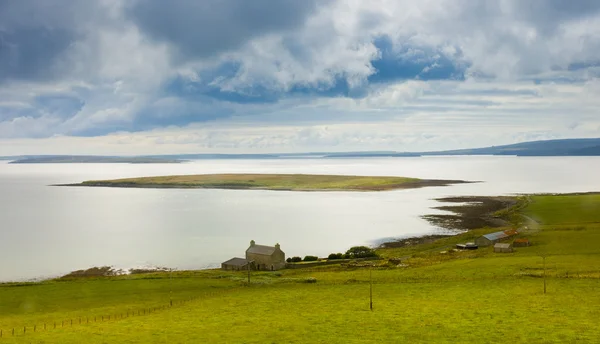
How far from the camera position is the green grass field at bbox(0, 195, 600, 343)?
37688 millimetres

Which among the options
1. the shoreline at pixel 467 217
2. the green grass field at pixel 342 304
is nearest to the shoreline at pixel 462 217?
the shoreline at pixel 467 217

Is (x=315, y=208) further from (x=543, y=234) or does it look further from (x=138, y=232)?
(x=543, y=234)

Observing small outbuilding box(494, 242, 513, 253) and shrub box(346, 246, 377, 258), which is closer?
small outbuilding box(494, 242, 513, 253)

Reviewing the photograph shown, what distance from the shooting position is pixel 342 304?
162ft

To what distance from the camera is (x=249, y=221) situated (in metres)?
148

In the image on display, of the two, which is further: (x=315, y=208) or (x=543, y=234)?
(x=315, y=208)

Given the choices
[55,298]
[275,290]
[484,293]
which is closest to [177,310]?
[275,290]

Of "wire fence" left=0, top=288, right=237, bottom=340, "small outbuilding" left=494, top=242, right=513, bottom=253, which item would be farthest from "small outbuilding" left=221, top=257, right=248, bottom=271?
"small outbuilding" left=494, top=242, right=513, bottom=253

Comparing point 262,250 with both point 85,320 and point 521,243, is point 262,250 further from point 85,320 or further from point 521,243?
point 521,243

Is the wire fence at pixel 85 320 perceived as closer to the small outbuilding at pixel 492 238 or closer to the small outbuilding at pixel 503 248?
the small outbuilding at pixel 503 248

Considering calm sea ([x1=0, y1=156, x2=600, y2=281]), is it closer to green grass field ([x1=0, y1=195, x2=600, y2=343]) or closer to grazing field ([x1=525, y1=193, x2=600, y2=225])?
green grass field ([x1=0, y1=195, x2=600, y2=343])

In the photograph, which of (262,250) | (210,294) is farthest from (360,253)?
(210,294)

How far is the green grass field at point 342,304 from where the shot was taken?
37688 mm

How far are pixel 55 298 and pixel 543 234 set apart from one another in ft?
280
